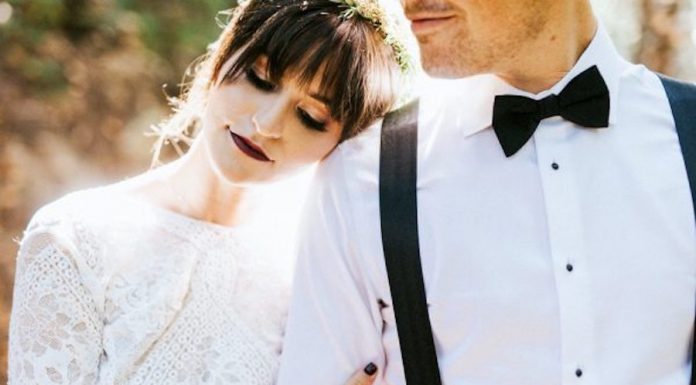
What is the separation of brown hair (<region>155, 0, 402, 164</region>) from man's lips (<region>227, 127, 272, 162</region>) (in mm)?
150

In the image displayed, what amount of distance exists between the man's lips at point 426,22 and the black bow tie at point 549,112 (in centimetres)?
22

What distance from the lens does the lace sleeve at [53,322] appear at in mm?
2229

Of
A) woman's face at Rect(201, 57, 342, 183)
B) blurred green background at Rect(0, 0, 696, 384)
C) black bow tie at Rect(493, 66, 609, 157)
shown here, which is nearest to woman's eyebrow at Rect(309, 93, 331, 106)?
woman's face at Rect(201, 57, 342, 183)

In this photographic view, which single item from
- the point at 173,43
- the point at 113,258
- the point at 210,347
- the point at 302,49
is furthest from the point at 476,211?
the point at 173,43

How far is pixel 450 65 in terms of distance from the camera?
2023mm

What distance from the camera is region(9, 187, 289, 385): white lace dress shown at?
224cm

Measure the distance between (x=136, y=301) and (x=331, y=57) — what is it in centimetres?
70

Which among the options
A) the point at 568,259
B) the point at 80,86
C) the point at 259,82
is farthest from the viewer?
the point at 80,86

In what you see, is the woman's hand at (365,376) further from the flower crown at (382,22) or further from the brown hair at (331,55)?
the flower crown at (382,22)

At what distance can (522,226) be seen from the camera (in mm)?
2012

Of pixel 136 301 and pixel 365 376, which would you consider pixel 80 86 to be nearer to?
pixel 136 301

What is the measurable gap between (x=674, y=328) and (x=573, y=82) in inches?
21.0

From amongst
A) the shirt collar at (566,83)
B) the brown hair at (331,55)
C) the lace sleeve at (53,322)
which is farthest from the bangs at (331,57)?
the lace sleeve at (53,322)

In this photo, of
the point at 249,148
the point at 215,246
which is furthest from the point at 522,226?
the point at 215,246
